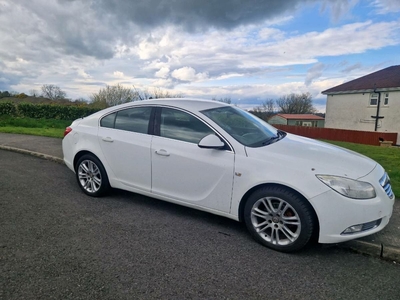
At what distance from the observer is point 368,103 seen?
89.1 ft

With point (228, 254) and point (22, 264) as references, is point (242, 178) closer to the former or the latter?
point (228, 254)

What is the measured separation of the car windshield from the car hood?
0.60 feet

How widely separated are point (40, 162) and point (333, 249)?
6673mm

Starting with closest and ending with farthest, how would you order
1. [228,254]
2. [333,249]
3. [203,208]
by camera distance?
[228,254], [333,249], [203,208]

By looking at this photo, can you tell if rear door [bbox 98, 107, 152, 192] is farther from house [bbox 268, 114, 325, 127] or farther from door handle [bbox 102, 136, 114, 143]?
house [bbox 268, 114, 325, 127]

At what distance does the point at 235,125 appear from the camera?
12.1 feet

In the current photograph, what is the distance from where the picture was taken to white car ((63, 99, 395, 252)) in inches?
110

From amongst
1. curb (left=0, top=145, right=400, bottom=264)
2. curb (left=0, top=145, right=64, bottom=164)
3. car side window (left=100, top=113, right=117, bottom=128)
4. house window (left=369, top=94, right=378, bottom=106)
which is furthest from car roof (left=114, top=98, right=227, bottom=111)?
house window (left=369, top=94, right=378, bottom=106)

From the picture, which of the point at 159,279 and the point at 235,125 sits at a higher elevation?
the point at 235,125

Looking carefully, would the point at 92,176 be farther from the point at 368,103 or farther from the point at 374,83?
the point at 374,83

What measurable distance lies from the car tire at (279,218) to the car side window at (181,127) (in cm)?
103

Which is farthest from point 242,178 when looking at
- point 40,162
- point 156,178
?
point 40,162

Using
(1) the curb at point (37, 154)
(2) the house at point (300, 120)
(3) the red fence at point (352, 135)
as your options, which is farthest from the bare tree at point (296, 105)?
(1) the curb at point (37, 154)

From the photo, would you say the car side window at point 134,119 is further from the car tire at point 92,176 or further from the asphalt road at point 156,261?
the asphalt road at point 156,261
